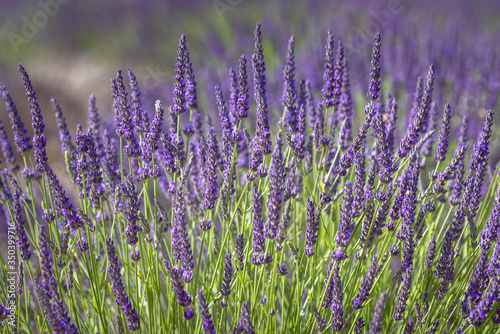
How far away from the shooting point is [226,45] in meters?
6.45

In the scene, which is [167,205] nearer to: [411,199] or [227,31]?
[411,199]

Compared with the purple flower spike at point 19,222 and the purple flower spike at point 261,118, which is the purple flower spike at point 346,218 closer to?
the purple flower spike at point 261,118

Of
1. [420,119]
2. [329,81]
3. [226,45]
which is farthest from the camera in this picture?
[226,45]

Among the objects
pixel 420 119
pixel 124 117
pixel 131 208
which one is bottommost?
pixel 131 208

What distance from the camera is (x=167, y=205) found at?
331cm

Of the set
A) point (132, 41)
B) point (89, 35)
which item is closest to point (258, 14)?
point (132, 41)

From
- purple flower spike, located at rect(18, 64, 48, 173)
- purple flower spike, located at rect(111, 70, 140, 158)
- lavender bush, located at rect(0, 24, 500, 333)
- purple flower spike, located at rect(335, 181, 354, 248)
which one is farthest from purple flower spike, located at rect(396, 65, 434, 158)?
purple flower spike, located at rect(18, 64, 48, 173)

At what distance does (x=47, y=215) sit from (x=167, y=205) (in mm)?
1834

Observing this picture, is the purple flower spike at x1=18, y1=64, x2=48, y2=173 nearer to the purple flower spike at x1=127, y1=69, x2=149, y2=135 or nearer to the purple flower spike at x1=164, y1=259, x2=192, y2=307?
the purple flower spike at x1=127, y1=69, x2=149, y2=135

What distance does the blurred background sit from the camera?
424 centimetres

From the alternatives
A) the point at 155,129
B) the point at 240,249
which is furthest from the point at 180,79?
the point at 240,249

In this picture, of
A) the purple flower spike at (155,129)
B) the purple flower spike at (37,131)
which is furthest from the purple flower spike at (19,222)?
the purple flower spike at (155,129)

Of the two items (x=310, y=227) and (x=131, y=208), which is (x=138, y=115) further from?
(x=310, y=227)

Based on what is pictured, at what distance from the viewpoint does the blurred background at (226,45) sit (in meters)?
4.24
